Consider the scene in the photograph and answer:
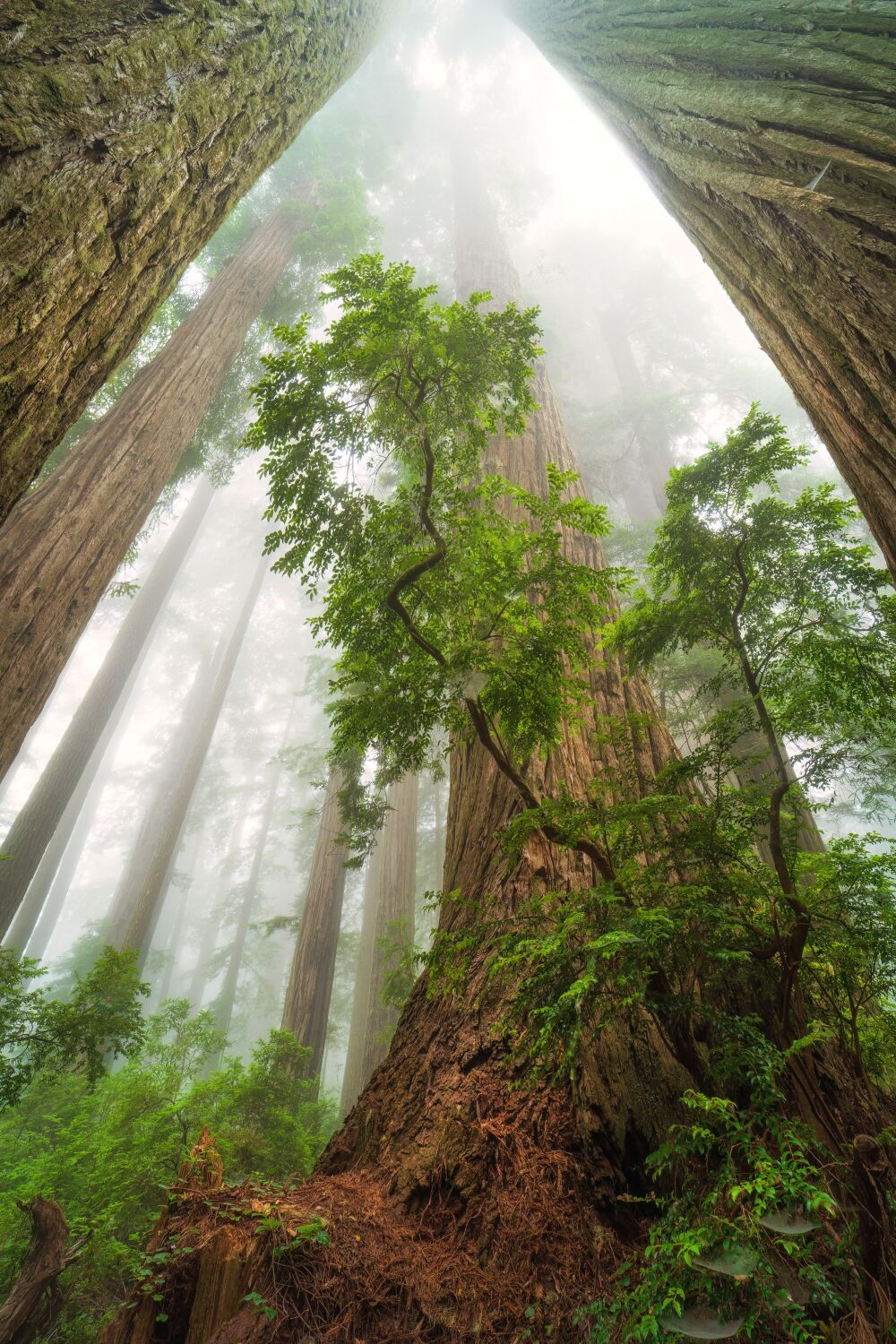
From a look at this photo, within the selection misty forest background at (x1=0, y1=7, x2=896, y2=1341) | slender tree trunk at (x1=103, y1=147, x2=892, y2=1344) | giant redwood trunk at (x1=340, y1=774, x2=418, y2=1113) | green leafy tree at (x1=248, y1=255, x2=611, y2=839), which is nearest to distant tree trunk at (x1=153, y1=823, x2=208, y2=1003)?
misty forest background at (x1=0, y1=7, x2=896, y2=1341)

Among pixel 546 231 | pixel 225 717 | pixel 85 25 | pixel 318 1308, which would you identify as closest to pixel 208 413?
pixel 85 25

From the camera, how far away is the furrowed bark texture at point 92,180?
1063mm

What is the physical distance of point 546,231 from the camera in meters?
23.5

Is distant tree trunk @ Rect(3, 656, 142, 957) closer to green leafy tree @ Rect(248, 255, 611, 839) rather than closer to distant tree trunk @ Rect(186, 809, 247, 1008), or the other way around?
green leafy tree @ Rect(248, 255, 611, 839)

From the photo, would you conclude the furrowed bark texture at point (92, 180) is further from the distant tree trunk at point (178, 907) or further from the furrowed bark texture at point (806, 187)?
the distant tree trunk at point (178, 907)

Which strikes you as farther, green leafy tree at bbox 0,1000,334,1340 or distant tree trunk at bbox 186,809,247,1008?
distant tree trunk at bbox 186,809,247,1008

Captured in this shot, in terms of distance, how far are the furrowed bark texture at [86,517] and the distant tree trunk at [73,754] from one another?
35 centimetres

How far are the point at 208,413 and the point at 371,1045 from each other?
9.91 metres

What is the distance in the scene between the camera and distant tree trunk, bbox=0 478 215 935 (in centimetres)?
727

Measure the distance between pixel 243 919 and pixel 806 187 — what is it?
27245 mm

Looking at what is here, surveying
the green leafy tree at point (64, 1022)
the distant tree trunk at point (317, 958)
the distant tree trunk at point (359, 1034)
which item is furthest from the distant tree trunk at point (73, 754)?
the distant tree trunk at point (359, 1034)

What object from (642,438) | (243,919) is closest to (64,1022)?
(642,438)

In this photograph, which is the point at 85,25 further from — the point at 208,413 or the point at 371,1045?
the point at 371,1045

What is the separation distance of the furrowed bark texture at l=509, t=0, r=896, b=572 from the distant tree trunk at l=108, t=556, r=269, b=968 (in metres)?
8.53
